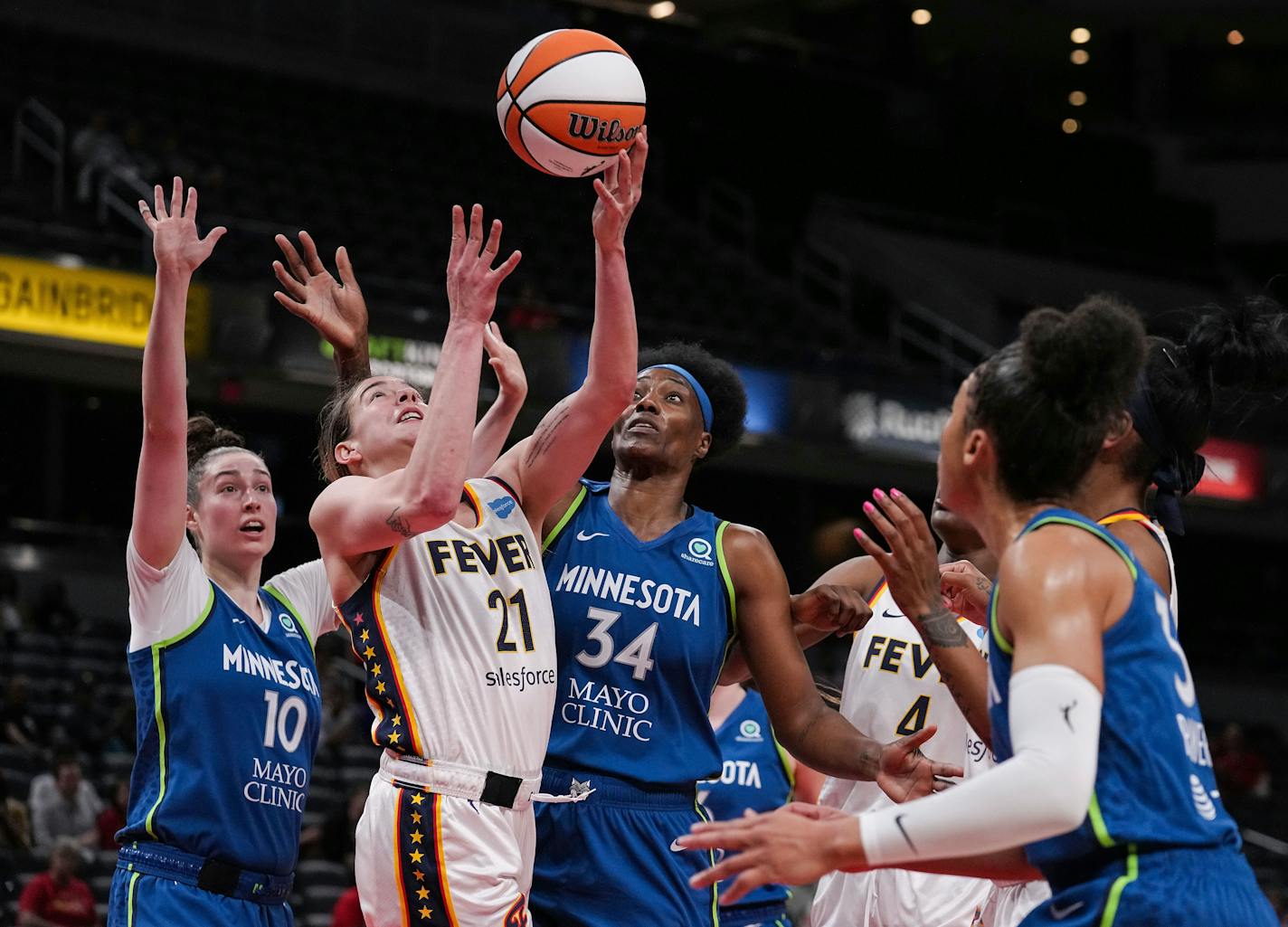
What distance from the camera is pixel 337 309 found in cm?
573

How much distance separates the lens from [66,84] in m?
19.3

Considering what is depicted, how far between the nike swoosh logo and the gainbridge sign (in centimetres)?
1295

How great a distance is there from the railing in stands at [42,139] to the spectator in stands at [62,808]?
6858 mm

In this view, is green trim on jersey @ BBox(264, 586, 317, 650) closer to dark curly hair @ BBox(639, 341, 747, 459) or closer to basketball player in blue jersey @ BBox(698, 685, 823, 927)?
dark curly hair @ BBox(639, 341, 747, 459)

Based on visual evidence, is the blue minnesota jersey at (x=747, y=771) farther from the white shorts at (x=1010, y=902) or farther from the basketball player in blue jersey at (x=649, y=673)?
the basketball player in blue jersey at (x=649, y=673)

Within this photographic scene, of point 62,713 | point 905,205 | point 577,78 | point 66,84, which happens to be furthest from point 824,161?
point 577,78

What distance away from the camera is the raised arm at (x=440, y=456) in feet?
14.1

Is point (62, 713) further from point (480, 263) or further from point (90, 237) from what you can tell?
point (480, 263)

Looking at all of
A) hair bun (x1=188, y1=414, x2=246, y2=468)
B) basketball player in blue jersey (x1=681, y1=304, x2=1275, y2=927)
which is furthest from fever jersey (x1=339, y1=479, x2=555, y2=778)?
basketball player in blue jersey (x1=681, y1=304, x2=1275, y2=927)

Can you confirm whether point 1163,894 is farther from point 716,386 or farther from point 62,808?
point 62,808

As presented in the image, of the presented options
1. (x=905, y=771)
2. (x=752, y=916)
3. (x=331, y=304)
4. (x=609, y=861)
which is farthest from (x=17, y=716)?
(x=905, y=771)

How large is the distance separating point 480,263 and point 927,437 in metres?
15.6

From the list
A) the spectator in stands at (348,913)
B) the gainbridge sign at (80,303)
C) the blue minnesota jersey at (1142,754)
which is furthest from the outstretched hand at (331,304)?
the gainbridge sign at (80,303)

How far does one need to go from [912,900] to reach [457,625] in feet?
6.55
